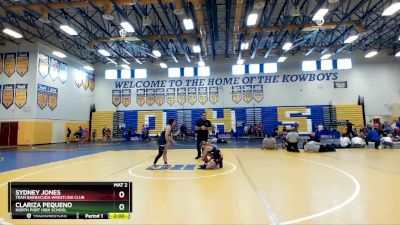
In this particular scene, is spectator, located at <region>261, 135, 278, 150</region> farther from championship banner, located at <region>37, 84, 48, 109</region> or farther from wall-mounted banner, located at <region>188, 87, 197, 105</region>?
championship banner, located at <region>37, 84, 48, 109</region>

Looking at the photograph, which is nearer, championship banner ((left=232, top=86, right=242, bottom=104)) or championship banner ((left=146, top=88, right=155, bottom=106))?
championship banner ((left=232, top=86, right=242, bottom=104))

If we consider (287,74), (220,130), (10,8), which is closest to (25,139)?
(10,8)

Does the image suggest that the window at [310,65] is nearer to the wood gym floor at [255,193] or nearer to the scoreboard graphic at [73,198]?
the wood gym floor at [255,193]

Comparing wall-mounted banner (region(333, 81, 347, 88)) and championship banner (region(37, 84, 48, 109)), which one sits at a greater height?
wall-mounted banner (region(333, 81, 347, 88))

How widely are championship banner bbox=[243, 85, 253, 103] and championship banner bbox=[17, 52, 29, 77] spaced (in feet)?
59.7

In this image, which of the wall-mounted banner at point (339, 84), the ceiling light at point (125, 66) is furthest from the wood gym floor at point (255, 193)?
the wall-mounted banner at point (339, 84)

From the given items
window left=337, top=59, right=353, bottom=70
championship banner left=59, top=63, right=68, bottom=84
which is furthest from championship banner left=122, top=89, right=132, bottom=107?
window left=337, top=59, right=353, bottom=70

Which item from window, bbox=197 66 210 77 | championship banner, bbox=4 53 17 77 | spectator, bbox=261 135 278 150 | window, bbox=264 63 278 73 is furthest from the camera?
window, bbox=197 66 210 77

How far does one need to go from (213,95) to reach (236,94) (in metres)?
2.25

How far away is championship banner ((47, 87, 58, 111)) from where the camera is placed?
65.7ft

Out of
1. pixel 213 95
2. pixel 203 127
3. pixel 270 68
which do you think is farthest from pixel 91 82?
pixel 203 127

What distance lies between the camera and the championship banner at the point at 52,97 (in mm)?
20038

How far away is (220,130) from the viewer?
960 inches

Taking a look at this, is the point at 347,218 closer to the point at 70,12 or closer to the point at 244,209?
the point at 244,209
